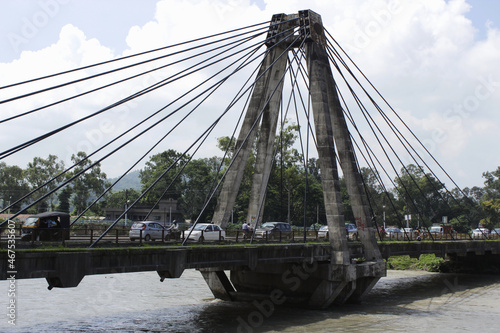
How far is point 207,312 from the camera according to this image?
30.4 m

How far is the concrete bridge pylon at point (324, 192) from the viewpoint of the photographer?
32.1 metres

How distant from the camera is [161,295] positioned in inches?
1452

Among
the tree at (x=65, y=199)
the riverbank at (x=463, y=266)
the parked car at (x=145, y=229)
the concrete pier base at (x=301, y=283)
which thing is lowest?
the riverbank at (x=463, y=266)

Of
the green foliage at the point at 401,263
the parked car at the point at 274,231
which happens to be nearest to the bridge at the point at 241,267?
the parked car at the point at 274,231

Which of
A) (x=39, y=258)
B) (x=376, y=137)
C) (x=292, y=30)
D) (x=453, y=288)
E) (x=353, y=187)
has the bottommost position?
(x=453, y=288)

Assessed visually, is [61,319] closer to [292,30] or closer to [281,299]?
[281,299]

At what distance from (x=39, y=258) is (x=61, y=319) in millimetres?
9735

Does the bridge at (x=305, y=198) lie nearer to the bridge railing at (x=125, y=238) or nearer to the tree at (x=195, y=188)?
the bridge railing at (x=125, y=238)

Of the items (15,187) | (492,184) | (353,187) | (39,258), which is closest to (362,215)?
(353,187)

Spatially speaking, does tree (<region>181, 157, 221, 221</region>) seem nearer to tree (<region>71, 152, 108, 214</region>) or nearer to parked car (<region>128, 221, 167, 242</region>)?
tree (<region>71, 152, 108, 214</region>)

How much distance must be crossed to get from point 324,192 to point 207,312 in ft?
32.7

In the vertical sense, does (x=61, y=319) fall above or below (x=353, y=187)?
below

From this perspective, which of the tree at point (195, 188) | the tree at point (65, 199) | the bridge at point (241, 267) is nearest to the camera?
the bridge at point (241, 267)

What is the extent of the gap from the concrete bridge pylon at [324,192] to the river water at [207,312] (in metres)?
1.27
